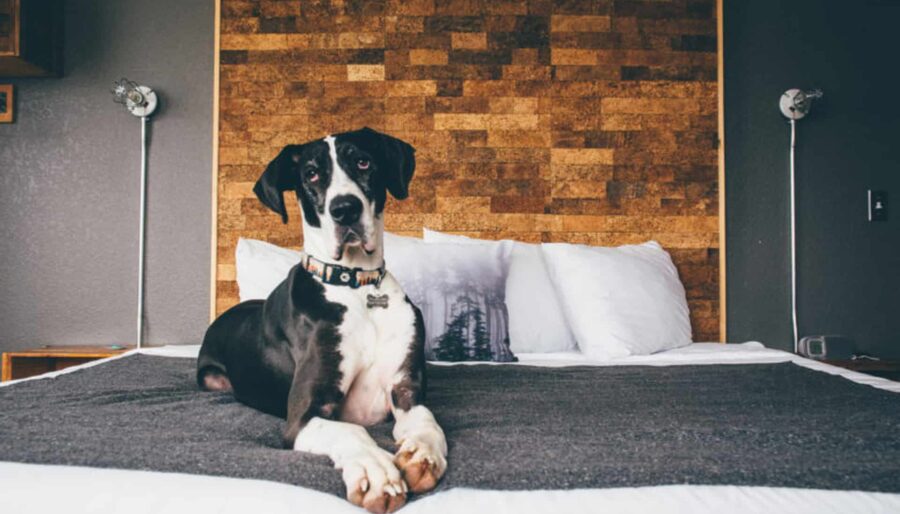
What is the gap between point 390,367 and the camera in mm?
1487

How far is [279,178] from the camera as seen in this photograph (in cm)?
158

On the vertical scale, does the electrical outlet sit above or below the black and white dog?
above

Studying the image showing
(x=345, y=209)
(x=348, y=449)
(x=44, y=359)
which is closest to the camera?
(x=348, y=449)

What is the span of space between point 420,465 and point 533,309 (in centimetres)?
164

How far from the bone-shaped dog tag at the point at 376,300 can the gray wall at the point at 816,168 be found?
2268 mm

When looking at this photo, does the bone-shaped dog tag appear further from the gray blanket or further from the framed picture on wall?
the framed picture on wall

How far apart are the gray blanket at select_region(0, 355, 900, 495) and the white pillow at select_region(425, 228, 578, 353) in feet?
1.73

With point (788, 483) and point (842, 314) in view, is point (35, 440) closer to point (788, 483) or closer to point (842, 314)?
point (788, 483)

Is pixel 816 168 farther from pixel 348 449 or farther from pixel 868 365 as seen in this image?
pixel 348 449

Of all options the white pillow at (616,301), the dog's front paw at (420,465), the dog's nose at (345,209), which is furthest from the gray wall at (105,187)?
the dog's front paw at (420,465)

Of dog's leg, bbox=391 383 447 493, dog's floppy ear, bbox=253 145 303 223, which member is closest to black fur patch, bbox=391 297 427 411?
dog's leg, bbox=391 383 447 493

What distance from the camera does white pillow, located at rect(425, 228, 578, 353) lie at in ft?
8.29

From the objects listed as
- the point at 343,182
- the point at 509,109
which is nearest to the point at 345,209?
the point at 343,182

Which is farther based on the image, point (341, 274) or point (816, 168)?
point (816, 168)
